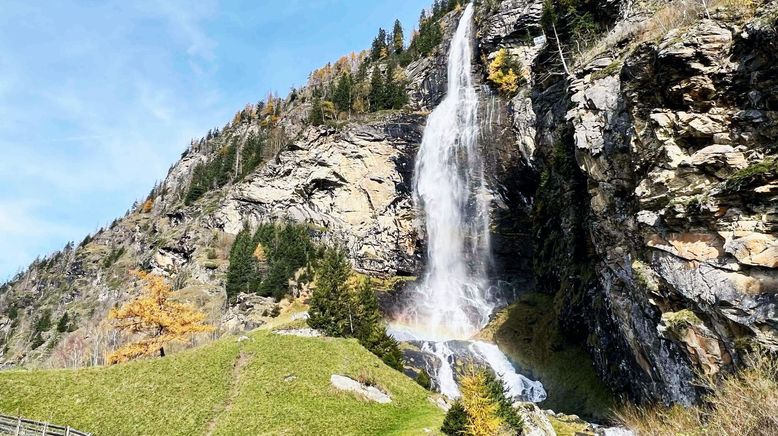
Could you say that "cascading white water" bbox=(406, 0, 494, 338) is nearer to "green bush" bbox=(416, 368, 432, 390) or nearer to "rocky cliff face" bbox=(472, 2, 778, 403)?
"green bush" bbox=(416, 368, 432, 390)

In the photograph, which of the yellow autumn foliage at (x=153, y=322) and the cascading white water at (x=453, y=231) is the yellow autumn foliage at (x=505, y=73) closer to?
the cascading white water at (x=453, y=231)

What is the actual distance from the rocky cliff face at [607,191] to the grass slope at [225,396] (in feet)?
49.0

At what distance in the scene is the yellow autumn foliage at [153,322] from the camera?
1535 inches

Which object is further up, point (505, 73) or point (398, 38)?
point (398, 38)

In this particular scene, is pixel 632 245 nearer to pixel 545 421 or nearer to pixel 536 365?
pixel 545 421

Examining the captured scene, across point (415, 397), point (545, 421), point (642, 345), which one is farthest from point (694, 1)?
point (415, 397)

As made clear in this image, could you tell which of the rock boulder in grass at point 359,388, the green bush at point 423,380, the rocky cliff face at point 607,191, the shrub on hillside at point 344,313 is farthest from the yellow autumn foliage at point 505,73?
the rock boulder in grass at point 359,388

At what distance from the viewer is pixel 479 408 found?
2120cm

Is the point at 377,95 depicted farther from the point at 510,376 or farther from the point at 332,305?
the point at 510,376

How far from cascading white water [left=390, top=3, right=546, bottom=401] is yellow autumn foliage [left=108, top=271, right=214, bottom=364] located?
75.7ft

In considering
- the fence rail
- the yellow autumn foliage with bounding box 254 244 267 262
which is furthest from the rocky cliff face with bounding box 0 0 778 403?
the fence rail

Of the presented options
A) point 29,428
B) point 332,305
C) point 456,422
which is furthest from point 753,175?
point 29,428

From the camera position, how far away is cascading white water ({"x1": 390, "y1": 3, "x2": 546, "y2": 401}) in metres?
56.4

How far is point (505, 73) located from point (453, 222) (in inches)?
904
